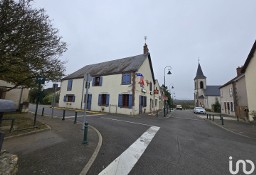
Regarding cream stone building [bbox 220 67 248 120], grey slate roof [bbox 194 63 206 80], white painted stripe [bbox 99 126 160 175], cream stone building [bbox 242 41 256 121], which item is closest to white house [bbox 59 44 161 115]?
cream stone building [bbox 242 41 256 121]

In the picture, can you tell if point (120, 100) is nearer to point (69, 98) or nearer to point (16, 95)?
point (16, 95)

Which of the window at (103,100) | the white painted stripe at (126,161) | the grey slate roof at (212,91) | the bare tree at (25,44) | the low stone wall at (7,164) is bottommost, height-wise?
the white painted stripe at (126,161)

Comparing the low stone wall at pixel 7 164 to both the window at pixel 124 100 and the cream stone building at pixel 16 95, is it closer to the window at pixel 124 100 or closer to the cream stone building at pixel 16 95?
the cream stone building at pixel 16 95

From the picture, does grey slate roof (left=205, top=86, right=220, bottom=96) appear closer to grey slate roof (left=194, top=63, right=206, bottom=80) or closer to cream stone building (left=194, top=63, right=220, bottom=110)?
cream stone building (left=194, top=63, right=220, bottom=110)

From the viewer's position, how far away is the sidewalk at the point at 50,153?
3420 mm

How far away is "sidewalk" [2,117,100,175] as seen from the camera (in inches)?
Result: 135

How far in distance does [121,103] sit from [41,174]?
14695mm

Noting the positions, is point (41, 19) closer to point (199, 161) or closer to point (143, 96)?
point (199, 161)

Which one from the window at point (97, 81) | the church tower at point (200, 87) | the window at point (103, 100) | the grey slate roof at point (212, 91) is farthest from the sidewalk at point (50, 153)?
the church tower at point (200, 87)

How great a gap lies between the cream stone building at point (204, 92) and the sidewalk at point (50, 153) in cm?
5069

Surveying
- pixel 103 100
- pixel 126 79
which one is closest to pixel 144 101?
pixel 126 79

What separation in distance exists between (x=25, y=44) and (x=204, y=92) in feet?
188

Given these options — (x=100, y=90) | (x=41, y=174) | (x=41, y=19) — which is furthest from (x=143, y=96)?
(x=41, y=174)

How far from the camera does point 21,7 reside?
5.61 meters
